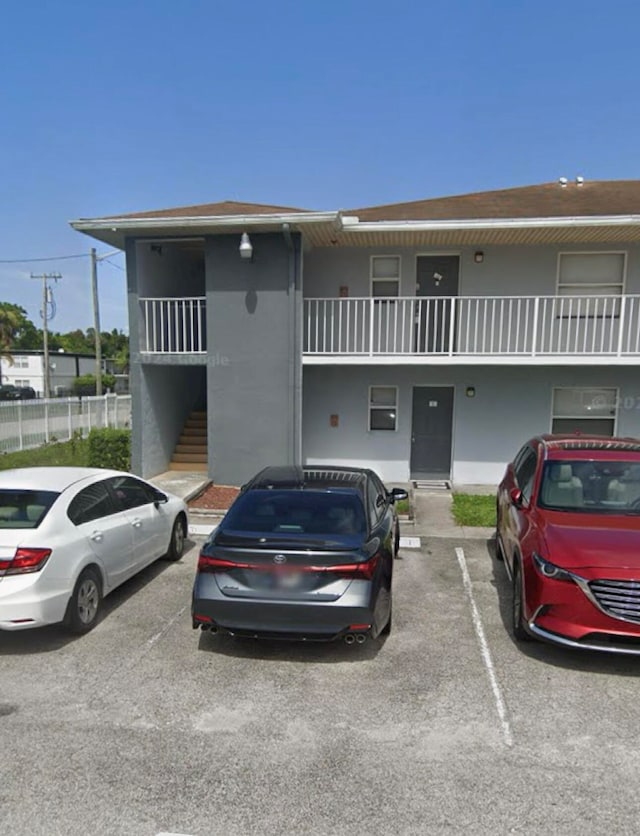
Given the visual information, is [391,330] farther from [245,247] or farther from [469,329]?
[245,247]

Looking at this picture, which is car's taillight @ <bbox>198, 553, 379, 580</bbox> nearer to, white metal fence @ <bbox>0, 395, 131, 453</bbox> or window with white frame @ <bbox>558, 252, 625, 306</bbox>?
window with white frame @ <bbox>558, 252, 625, 306</bbox>

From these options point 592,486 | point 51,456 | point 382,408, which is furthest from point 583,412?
point 51,456

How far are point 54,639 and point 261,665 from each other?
1904mm

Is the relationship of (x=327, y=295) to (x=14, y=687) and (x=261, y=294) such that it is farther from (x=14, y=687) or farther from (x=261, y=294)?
(x=14, y=687)

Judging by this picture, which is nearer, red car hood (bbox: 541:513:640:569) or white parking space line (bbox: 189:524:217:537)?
red car hood (bbox: 541:513:640:569)

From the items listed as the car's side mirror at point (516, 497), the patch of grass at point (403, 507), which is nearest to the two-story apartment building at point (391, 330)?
the patch of grass at point (403, 507)

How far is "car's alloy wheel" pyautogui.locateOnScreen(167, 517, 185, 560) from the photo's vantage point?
643 cm

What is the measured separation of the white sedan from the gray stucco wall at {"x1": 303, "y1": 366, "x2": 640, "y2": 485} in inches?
226

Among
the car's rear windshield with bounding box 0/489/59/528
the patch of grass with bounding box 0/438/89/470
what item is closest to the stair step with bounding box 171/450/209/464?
the patch of grass with bounding box 0/438/89/470

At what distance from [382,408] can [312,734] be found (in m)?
8.27

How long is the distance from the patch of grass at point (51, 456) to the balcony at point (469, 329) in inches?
240

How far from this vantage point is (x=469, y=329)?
10750 millimetres

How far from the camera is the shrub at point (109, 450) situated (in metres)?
10.4

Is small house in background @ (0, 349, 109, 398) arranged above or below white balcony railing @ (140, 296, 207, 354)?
below
